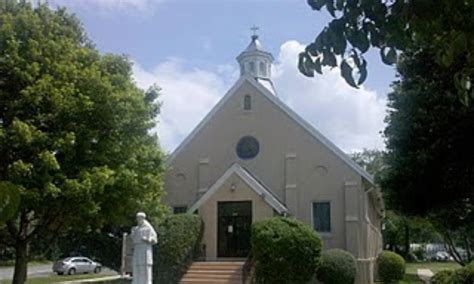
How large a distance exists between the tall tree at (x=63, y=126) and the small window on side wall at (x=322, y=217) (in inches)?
411

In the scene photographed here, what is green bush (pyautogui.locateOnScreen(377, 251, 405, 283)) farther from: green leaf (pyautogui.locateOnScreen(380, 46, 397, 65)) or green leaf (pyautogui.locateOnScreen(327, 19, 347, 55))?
green leaf (pyautogui.locateOnScreen(327, 19, 347, 55))

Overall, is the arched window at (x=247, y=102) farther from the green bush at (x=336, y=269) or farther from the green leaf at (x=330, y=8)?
the green leaf at (x=330, y=8)

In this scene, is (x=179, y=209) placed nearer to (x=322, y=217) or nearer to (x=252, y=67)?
(x=322, y=217)

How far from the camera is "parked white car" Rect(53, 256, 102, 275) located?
43812 millimetres

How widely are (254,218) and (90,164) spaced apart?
A: 10.9 m

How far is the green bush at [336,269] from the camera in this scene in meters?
24.2

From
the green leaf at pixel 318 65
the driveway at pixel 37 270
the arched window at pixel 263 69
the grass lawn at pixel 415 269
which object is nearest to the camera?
the green leaf at pixel 318 65

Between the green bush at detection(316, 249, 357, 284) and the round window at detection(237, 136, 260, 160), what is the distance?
21.6ft

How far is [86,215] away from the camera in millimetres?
18156

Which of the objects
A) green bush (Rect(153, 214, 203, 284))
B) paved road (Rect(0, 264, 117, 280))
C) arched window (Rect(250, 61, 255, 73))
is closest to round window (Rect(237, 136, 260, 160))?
green bush (Rect(153, 214, 203, 284))

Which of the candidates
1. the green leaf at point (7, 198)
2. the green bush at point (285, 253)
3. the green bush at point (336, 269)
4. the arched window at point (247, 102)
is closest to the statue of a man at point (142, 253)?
the green bush at point (285, 253)

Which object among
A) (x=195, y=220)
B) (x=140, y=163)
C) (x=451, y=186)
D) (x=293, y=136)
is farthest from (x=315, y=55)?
(x=293, y=136)

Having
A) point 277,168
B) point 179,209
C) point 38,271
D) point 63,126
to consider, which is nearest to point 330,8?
point 63,126

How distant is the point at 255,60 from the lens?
35344 millimetres
